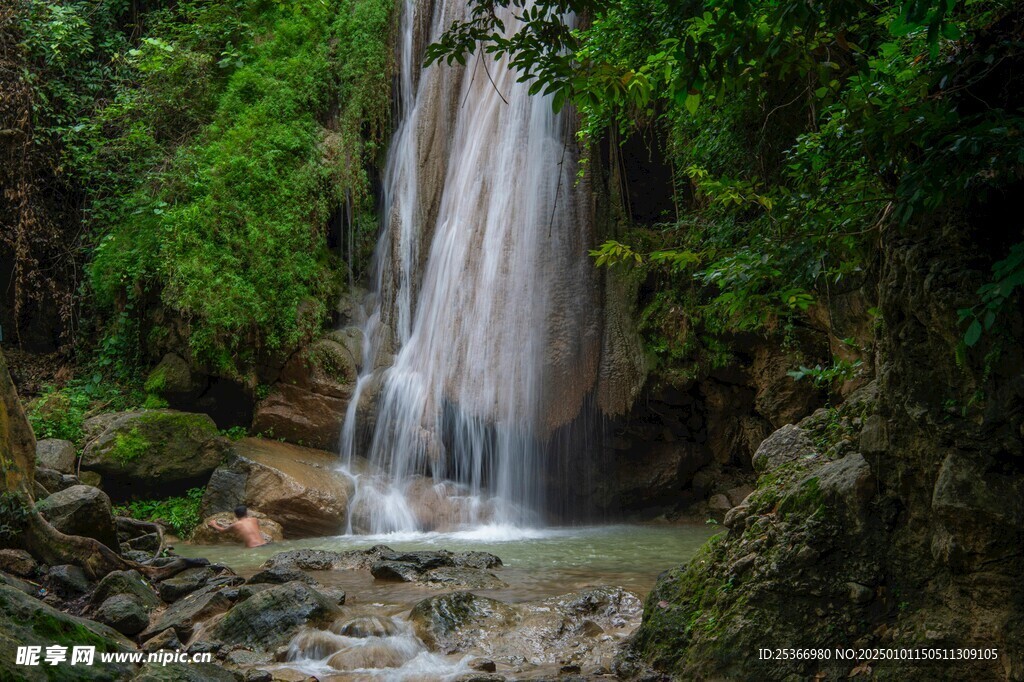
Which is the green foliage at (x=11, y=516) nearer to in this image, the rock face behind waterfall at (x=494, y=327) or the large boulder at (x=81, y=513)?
the large boulder at (x=81, y=513)

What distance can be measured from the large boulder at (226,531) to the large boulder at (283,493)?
102 millimetres

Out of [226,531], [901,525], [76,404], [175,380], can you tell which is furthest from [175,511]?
[901,525]

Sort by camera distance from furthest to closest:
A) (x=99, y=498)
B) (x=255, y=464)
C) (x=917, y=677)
Result: (x=255, y=464), (x=99, y=498), (x=917, y=677)

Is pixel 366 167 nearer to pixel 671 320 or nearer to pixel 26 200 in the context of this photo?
pixel 26 200

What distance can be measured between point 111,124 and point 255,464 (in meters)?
7.95

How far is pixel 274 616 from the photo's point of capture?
501 centimetres

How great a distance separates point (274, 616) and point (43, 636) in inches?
70.8

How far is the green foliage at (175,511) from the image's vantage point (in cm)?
998

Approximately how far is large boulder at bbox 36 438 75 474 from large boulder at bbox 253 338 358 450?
265 centimetres

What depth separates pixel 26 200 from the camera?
490 inches

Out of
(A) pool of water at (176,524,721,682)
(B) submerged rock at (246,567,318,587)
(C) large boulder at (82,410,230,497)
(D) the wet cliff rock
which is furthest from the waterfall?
(D) the wet cliff rock

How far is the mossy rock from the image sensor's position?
307 cm

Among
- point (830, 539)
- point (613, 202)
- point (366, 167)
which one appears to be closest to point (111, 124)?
point (366, 167)

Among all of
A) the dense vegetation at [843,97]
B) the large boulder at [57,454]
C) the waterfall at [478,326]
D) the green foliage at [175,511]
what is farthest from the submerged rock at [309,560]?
the dense vegetation at [843,97]
